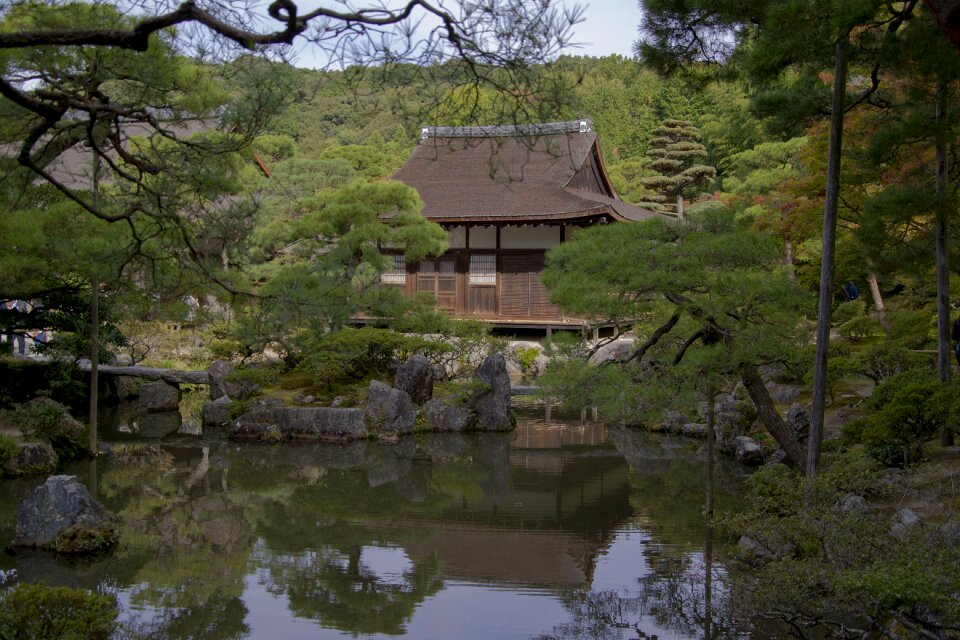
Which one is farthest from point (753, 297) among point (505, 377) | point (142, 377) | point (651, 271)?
point (142, 377)

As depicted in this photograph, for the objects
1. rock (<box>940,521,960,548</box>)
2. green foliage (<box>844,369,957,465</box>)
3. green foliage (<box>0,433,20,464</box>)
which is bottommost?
green foliage (<box>0,433,20,464</box>)

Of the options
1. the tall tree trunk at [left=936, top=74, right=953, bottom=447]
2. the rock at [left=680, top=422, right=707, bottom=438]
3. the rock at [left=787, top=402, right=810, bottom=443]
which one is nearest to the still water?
the rock at [left=787, top=402, right=810, bottom=443]

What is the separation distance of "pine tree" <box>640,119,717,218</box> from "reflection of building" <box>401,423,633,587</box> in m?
18.1

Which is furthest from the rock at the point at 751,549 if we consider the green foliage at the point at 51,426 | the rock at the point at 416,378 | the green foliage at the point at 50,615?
the green foliage at the point at 51,426

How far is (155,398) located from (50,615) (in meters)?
10.2

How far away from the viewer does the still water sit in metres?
5.58

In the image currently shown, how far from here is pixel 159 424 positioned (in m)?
12.9

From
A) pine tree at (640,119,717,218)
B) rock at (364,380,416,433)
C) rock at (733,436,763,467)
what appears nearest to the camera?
rock at (733,436,763,467)

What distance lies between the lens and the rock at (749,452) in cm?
1012

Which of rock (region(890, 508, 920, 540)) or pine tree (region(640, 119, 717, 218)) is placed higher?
pine tree (region(640, 119, 717, 218))

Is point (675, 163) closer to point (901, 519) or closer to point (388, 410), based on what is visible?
point (388, 410)

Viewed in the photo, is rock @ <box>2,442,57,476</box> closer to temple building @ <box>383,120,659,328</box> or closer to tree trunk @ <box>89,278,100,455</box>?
tree trunk @ <box>89,278,100,455</box>

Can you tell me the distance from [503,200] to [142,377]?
784 centimetres

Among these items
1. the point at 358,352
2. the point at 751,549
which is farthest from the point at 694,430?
the point at 751,549
